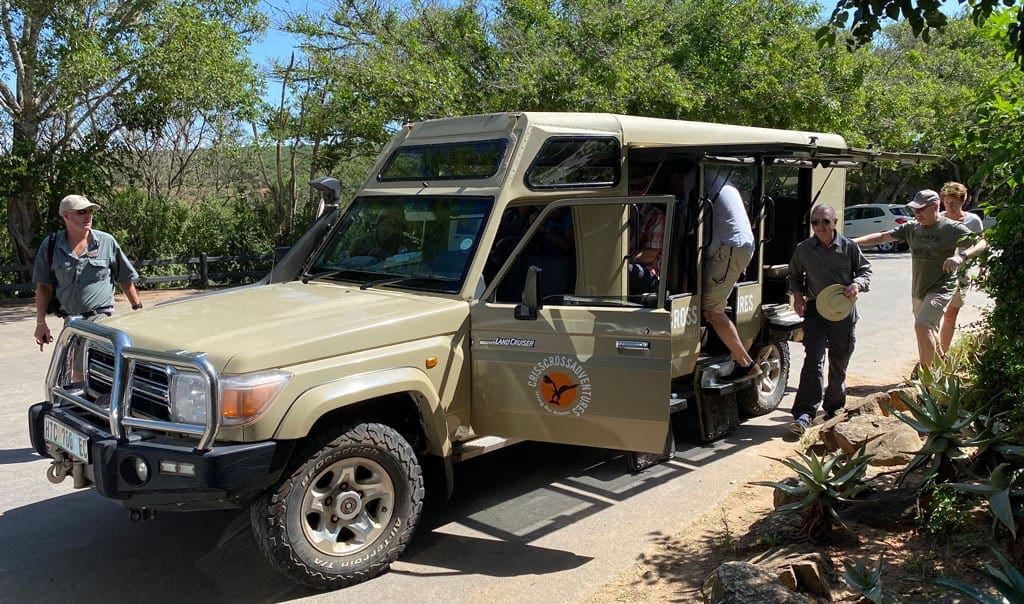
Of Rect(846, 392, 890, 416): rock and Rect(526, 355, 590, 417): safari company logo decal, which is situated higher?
Rect(526, 355, 590, 417): safari company logo decal

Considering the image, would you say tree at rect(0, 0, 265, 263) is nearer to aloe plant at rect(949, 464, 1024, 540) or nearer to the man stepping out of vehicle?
the man stepping out of vehicle

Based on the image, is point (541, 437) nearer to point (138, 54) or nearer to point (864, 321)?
point (864, 321)

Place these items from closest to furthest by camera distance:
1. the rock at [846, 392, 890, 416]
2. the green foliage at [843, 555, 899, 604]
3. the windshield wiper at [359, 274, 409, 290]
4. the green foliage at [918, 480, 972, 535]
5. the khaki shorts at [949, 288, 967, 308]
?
the green foliage at [843, 555, 899, 604], the green foliage at [918, 480, 972, 535], the windshield wiper at [359, 274, 409, 290], the rock at [846, 392, 890, 416], the khaki shorts at [949, 288, 967, 308]

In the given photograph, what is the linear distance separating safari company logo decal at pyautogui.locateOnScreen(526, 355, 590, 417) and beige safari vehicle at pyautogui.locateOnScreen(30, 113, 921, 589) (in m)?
0.01

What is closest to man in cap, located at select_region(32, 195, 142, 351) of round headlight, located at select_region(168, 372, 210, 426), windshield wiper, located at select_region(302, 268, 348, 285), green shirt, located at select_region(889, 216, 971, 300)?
windshield wiper, located at select_region(302, 268, 348, 285)

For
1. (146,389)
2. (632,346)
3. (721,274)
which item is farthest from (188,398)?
(721,274)

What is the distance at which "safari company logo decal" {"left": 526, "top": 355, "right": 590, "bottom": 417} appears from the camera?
4527mm

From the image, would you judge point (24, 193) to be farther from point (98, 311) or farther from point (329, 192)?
point (329, 192)

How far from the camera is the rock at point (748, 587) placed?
3119 mm

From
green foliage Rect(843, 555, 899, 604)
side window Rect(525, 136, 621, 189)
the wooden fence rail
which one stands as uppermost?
side window Rect(525, 136, 621, 189)

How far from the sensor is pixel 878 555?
3.84 m

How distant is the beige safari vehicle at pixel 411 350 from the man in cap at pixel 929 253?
117 cm

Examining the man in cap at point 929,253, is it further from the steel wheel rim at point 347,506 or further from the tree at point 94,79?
the tree at point 94,79

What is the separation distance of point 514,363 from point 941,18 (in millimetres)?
2644
